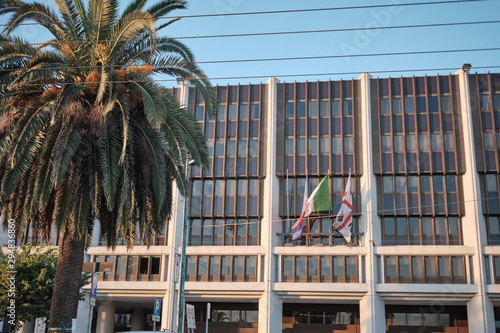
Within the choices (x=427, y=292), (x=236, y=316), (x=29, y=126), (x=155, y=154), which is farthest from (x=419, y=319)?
(x=29, y=126)

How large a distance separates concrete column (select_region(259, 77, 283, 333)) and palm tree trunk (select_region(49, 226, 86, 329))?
2895cm

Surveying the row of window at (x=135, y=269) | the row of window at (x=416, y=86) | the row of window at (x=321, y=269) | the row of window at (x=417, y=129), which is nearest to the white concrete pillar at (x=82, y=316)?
the row of window at (x=135, y=269)

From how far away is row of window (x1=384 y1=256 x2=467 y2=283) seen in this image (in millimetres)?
44406

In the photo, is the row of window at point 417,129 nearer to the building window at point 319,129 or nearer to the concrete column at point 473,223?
the concrete column at point 473,223

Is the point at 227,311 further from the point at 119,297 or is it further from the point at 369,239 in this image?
the point at 369,239

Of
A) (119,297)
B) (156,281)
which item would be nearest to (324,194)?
(156,281)

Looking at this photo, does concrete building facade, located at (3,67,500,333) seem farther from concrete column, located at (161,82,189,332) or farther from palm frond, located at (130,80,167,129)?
palm frond, located at (130,80,167,129)

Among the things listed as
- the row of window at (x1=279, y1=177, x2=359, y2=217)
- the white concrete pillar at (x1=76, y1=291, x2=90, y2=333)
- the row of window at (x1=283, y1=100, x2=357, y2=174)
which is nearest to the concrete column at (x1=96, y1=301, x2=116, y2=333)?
the white concrete pillar at (x1=76, y1=291, x2=90, y2=333)

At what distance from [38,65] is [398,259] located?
34.7 metres

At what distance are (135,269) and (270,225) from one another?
12.1 metres

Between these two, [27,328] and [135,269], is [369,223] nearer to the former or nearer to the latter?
[135,269]

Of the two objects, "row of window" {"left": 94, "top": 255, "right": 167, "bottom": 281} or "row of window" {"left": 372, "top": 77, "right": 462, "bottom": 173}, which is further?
"row of window" {"left": 94, "top": 255, "right": 167, "bottom": 281}

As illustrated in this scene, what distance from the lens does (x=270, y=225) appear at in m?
46.5

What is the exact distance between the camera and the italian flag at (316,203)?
Answer: 43.9 metres
